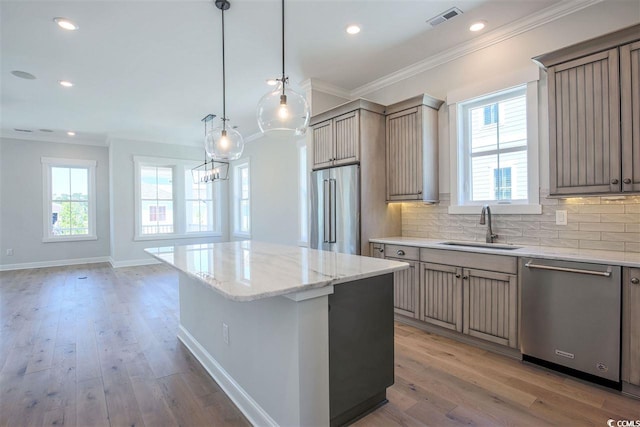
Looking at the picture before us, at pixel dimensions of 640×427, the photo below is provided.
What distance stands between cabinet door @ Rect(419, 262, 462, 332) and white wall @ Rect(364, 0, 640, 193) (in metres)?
0.96

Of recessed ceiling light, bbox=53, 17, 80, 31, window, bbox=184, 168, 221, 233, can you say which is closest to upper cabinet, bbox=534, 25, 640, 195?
recessed ceiling light, bbox=53, 17, 80, 31

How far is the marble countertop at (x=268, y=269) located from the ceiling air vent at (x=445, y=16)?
2174 mm

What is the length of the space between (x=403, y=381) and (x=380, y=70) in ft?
10.8

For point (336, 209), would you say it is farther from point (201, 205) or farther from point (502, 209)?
point (201, 205)

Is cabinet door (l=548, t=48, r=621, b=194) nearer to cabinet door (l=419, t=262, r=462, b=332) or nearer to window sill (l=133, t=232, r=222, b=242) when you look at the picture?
cabinet door (l=419, t=262, r=462, b=332)

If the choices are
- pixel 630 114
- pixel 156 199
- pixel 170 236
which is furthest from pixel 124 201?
pixel 630 114

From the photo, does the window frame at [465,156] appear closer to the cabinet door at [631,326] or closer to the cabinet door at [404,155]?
the cabinet door at [404,155]

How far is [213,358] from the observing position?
2396mm

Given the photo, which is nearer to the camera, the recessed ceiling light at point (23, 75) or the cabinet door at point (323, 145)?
the recessed ceiling light at point (23, 75)

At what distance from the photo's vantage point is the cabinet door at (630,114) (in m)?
2.08

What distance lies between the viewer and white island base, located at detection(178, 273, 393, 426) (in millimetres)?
1534

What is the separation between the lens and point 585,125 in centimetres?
231

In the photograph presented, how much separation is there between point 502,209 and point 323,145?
211 cm

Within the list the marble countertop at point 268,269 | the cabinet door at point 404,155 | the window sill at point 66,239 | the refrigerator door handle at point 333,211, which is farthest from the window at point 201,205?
the marble countertop at point 268,269
